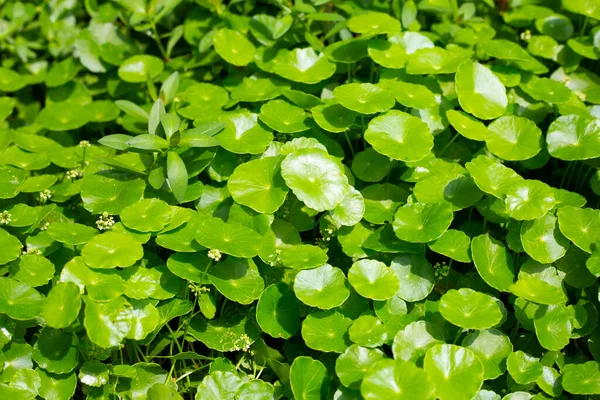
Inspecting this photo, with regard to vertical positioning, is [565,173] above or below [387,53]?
below

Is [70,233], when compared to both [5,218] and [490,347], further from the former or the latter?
[490,347]

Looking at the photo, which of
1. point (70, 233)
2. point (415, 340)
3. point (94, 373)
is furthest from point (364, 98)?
point (94, 373)

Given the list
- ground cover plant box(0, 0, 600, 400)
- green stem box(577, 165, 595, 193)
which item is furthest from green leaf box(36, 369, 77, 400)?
green stem box(577, 165, 595, 193)

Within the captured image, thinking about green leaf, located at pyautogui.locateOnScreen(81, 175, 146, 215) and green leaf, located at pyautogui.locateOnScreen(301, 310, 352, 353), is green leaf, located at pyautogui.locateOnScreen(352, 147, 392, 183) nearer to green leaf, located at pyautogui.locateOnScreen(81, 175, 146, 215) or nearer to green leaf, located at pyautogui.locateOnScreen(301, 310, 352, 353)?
green leaf, located at pyautogui.locateOnScreen(301, 310, 352, 353)

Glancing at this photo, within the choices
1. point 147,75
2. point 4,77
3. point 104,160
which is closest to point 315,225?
point 104,160

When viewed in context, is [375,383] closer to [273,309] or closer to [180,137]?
[273,309]
